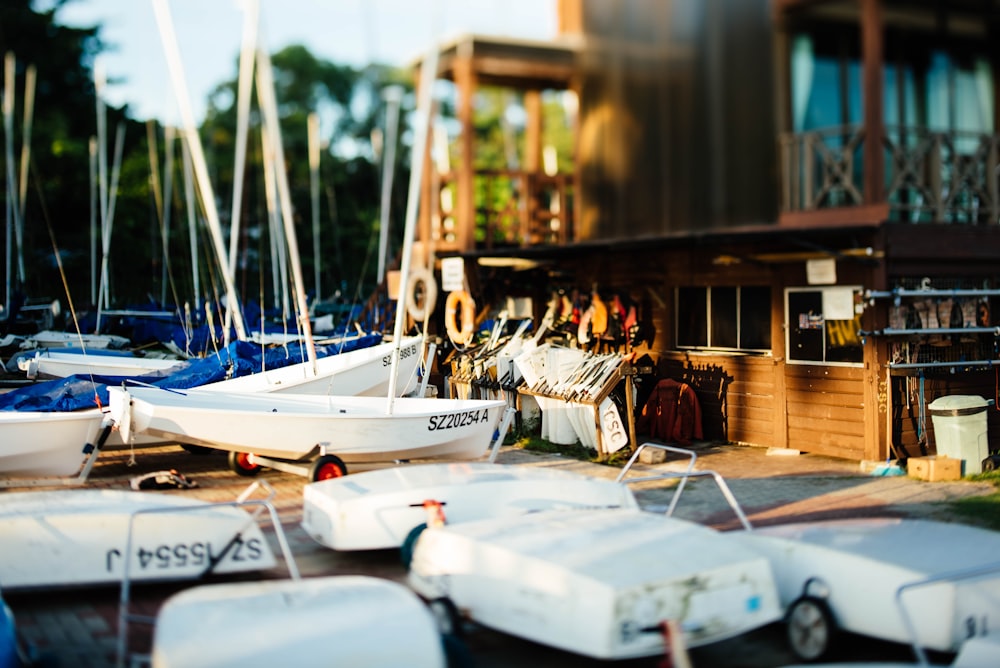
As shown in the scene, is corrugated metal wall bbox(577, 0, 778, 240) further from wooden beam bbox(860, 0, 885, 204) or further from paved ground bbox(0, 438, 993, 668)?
paved ground bbox(0, 438, 993, 668)

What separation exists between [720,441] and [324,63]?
45677mm

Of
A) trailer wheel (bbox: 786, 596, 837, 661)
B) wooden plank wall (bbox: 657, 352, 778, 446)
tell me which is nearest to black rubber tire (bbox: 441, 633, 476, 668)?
trailer wheel (bbox: 786, 596, 837, 661)

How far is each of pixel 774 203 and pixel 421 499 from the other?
1164 centimetres

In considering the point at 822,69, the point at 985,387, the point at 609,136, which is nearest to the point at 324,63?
the point at 609,136

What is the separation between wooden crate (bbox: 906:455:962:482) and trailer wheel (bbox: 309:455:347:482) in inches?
248

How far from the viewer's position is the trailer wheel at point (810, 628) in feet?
21.3

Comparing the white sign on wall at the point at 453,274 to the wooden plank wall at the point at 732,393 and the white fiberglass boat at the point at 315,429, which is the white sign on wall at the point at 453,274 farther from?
the white fiberglass boat at the point at 315,429

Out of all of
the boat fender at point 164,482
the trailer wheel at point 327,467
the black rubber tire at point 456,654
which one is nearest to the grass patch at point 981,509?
the black rubber tire at point 456,654

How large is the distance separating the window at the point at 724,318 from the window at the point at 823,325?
51 cm

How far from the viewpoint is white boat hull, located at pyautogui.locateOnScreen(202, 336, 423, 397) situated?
563 inches

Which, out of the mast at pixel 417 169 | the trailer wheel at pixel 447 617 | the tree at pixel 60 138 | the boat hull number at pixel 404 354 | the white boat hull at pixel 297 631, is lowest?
the trailer wheel at pixel 447 617

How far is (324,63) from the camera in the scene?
55.7m

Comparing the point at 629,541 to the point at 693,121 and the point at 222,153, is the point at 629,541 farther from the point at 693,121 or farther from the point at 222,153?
the point at 222,153

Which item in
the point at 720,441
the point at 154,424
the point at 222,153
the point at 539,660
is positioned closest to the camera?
the point at 539,660
